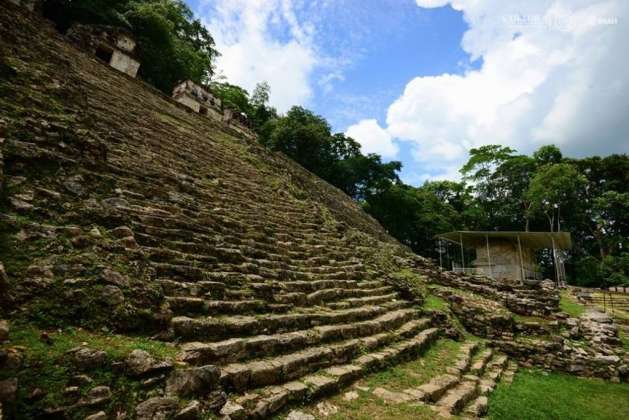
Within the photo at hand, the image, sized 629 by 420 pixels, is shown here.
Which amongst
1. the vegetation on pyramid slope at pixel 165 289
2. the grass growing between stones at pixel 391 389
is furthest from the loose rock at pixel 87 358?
the grass growing between stones at pixel 391 389

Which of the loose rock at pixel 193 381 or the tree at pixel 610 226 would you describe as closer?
the loose rock at pixel 193 381

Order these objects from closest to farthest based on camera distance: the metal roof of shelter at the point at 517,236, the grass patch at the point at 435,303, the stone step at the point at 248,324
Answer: the stone step at the point at 248,324, the grass patch at the point at 435,303, the metal roof of shelter at the point at 517,236

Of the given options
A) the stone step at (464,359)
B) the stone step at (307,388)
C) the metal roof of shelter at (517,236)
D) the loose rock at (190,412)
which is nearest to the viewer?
the loose rock at (190,412)

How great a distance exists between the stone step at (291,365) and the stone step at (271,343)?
82 mm

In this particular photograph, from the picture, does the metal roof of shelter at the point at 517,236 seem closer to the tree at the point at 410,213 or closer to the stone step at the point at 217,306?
the tree at the point at 410,213

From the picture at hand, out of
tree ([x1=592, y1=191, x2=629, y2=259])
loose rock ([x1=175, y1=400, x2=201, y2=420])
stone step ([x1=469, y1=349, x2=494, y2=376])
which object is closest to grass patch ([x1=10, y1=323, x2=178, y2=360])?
loose rock ([x1=175, y1=400, x2=201, y2=420])

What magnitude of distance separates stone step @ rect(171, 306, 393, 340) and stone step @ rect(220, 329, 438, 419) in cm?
62

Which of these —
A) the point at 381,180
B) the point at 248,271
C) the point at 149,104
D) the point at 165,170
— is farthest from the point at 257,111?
the point at 248,271

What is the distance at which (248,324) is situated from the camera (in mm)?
3355

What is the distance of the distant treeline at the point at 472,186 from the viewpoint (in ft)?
71.9

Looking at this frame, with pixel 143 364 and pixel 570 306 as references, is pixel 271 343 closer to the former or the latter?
pixel 143 364

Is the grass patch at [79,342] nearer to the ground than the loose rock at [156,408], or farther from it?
farther from it

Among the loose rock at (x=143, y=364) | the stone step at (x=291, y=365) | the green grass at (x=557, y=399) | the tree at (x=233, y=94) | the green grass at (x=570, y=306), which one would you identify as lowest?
the green grass at (x=557, y=399)

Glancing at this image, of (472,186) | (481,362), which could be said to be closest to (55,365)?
(481,362)
